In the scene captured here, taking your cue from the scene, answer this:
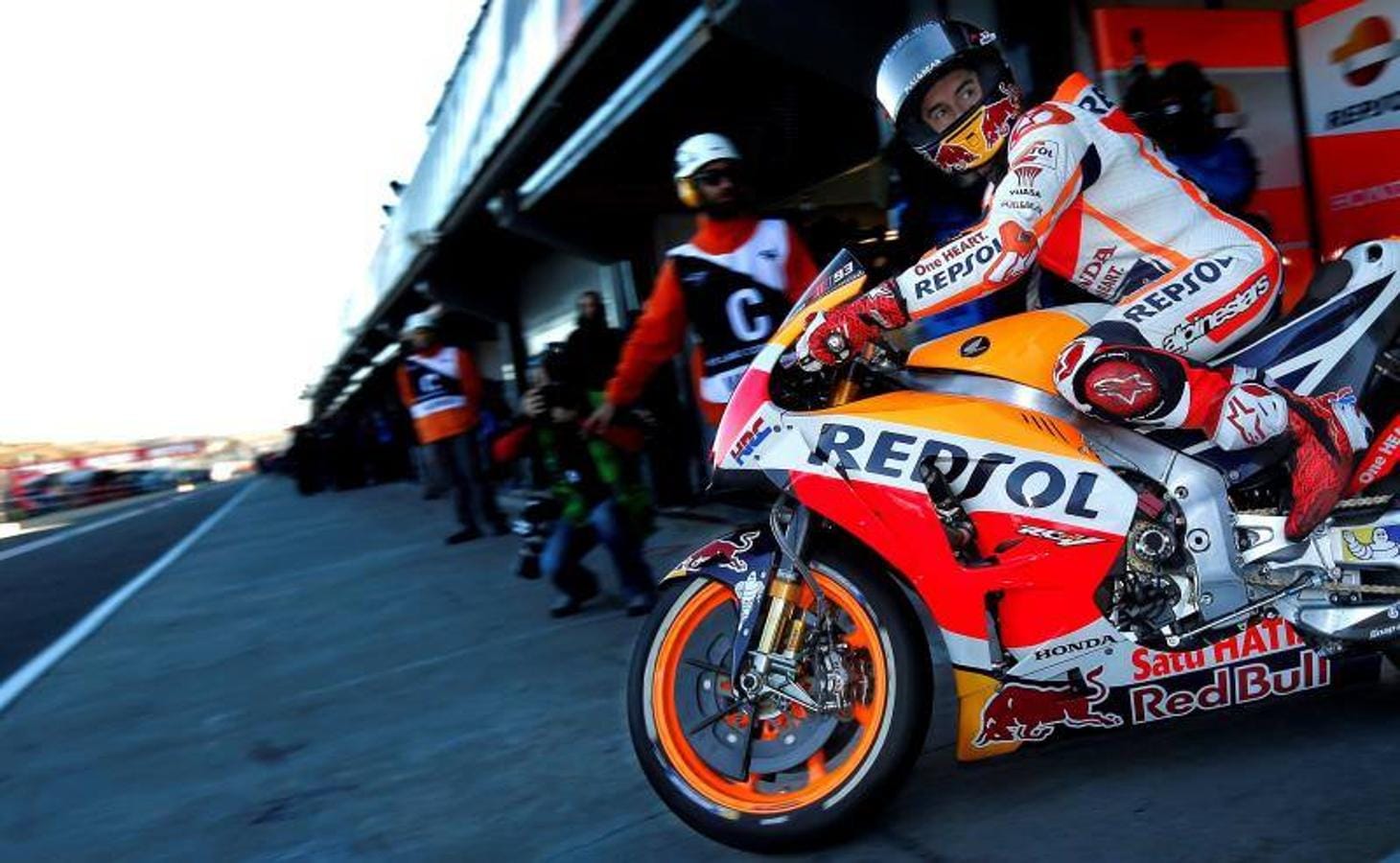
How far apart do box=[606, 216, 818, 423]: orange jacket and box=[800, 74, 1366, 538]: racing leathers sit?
1.77 m

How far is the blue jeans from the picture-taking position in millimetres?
5480

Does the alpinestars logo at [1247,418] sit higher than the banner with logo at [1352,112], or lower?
lower

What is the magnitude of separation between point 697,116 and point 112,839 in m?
6.17

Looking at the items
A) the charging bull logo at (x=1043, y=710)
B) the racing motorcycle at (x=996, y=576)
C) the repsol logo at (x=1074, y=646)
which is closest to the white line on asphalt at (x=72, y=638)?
the racing motorcycle at (x=996, y=576)

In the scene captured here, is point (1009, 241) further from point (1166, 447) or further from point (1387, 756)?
point (1387, 756)

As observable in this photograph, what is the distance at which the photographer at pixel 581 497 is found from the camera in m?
5.51

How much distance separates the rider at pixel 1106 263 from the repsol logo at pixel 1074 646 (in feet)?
1.55

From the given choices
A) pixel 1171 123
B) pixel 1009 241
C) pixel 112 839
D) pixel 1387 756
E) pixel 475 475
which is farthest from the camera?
pixel 475 475

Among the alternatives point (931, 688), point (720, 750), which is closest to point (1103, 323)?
point (931, 688)

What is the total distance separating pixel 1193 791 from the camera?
2.48 m

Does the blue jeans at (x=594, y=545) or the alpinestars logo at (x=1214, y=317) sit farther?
the blue jeans at (x=594, y=545)


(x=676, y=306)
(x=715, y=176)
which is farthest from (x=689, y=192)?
(x=676, y=306)

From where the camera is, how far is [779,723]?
2.55 metres

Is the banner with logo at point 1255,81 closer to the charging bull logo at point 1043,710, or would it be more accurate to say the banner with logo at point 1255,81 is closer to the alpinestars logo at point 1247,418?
the alpinestars logo at point 1247,418
